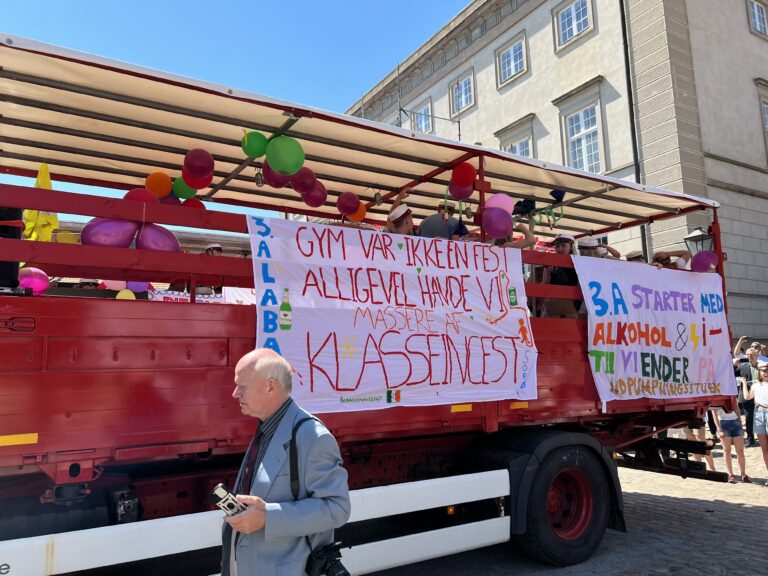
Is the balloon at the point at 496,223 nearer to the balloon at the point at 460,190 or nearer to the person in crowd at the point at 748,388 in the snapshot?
the balloon at the point at 460,190

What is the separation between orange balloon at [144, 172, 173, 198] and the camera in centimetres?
546

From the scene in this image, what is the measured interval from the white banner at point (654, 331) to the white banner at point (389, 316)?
944 mm

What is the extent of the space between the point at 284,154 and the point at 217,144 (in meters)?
1.00

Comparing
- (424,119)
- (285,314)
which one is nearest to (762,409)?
(285,314)

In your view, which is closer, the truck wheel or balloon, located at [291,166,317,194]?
the truck wheel

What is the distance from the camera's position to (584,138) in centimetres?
1802

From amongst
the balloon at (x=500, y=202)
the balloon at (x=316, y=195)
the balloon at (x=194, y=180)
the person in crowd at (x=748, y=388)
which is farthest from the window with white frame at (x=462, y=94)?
the balloon at (x=194, y=180)

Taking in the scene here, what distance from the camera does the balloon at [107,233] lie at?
347 centimetres

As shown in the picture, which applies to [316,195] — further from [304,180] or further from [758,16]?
[758,16]

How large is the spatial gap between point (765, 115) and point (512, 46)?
8.35 meters

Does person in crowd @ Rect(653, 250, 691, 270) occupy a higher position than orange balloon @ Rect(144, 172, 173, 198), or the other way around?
orange balloon @ Rect(144, 172, 173, 198)

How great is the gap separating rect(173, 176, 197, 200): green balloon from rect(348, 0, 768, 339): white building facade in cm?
1144

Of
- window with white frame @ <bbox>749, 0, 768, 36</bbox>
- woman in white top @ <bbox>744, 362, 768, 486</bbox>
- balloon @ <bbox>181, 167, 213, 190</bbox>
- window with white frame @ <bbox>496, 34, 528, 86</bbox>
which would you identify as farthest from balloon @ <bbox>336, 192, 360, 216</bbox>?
window with white frame @ <bbox>749, 0, 768, 36</bbox>

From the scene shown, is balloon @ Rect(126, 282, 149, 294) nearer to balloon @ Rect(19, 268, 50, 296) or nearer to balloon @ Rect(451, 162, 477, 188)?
balloon @ Rect(19, 268, 50, 296)
